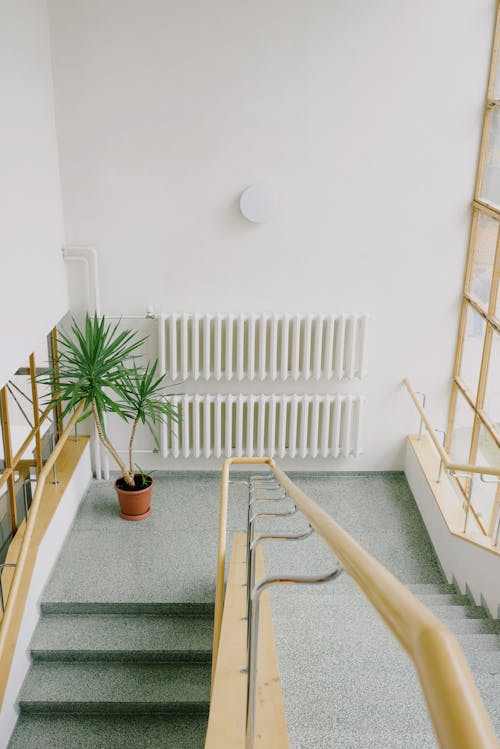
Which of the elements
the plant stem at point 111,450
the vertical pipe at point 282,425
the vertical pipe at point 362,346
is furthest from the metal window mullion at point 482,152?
the plant stem at point 111,450

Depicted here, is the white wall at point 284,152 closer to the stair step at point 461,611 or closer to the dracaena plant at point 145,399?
the dracaena plant at point 145,399

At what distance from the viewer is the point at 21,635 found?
5086 mm

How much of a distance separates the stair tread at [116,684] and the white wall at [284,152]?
119 inches

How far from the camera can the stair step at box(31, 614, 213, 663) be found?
531 centimetres

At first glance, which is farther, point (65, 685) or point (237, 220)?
point (237, 220)

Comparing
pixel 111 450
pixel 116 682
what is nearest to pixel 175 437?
pixel 111 450

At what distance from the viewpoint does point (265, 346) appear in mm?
6840

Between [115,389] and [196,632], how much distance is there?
1.98 metres

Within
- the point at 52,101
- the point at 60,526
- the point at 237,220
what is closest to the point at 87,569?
the point at 60,526

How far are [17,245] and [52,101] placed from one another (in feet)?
5.64

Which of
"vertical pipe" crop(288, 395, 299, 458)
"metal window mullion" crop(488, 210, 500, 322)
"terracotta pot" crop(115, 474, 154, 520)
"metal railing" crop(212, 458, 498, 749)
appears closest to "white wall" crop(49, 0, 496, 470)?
Answer: "metal window mullion" crop(488, 210, 500, 322)

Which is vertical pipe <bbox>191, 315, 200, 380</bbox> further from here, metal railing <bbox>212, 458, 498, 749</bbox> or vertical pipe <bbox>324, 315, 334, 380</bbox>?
metal railing <bbox>212, 458, 498, 749</bbox>

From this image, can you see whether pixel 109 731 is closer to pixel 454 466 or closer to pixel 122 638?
pixel 122 638

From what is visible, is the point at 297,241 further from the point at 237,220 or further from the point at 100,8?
the point at 100,8
